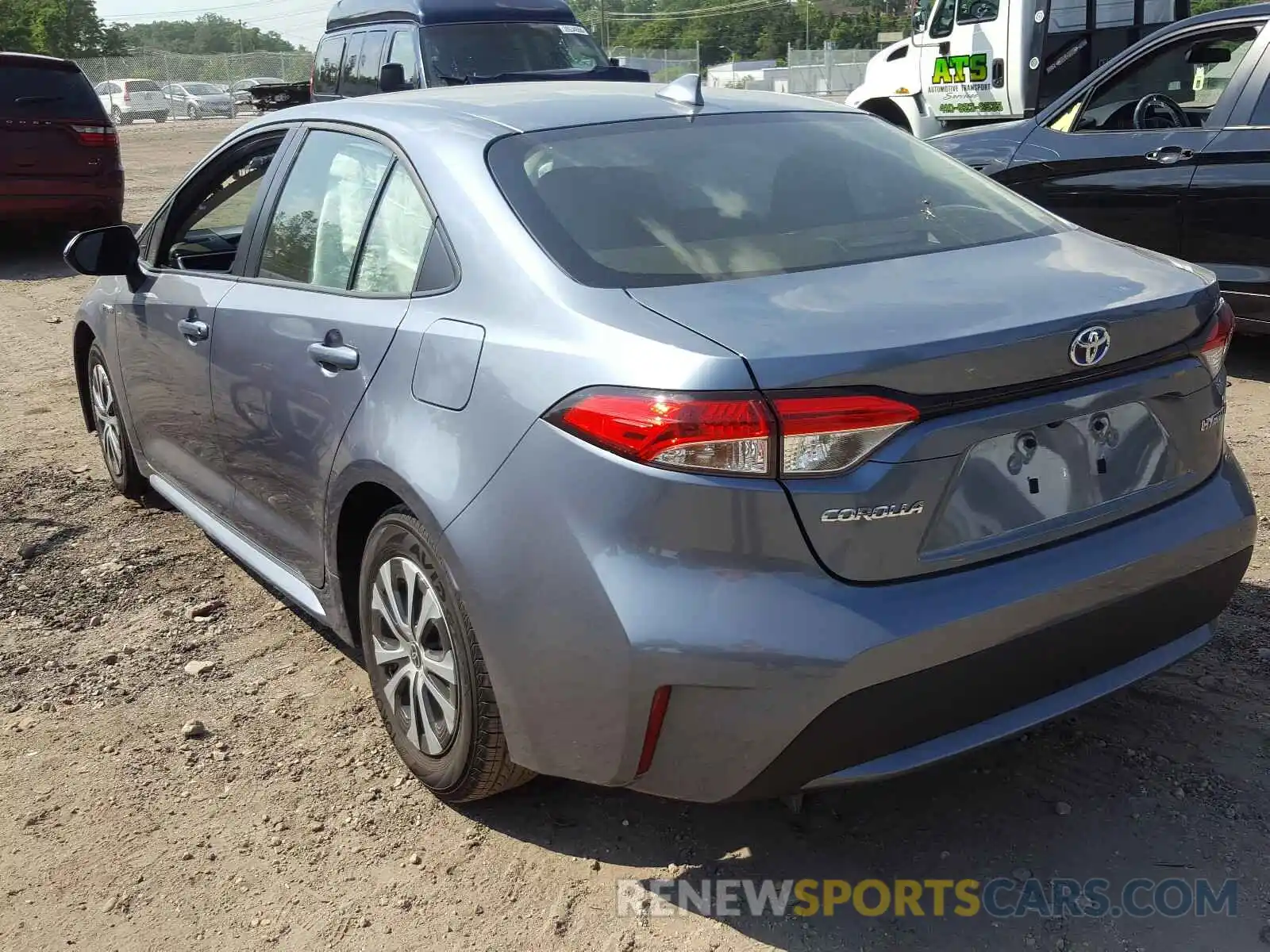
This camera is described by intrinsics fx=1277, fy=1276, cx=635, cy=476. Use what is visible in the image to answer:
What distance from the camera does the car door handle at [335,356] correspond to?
3.01 meters

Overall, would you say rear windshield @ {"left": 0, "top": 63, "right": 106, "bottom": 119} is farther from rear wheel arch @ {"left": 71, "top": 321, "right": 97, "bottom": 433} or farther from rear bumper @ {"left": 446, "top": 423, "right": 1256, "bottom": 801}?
rear bumper @ {"left": 446, "top": 423, "right": 1256, "bottom": 801}

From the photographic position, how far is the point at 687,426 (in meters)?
2.24

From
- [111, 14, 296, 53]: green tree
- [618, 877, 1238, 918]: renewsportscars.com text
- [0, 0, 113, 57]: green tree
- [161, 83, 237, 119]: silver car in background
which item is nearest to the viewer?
[618, 877, 1238, 918]: renewsportscars.com text

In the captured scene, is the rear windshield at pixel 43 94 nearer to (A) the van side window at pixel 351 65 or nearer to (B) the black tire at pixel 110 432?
(A) the van side window at pixel 351 65

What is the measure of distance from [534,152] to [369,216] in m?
0.52

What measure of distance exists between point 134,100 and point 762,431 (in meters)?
47.2

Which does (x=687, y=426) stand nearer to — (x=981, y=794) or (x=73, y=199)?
(x=981, y=794)

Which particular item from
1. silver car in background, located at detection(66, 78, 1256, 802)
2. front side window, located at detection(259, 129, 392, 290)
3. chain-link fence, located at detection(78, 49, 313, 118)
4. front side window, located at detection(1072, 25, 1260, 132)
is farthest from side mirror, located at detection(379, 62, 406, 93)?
chain-link fence, located at detection(78, 49, 313, 118)

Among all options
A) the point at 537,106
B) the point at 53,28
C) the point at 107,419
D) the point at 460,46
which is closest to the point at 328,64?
the point at 460,46

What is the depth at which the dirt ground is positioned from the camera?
2.61 meters

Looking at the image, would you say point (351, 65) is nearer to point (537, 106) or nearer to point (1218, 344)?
point (537, 106)

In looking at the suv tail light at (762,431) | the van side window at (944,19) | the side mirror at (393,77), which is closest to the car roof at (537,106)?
the suv tail light at (762,431)

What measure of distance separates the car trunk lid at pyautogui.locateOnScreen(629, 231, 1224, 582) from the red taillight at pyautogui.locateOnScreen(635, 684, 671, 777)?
1.25ft

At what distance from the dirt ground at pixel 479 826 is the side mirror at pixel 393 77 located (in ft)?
29.0
